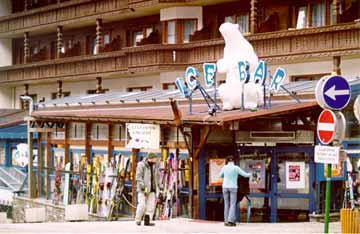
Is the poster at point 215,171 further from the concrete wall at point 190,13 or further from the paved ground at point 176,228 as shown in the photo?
the concrete wall at point 190,13

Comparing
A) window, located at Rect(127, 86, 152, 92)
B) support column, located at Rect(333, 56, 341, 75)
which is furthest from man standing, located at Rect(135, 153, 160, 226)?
window, located at Rect(127, 86, 152, 92)

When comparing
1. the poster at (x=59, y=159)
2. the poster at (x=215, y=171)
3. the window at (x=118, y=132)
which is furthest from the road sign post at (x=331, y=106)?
the poster at (x=59, y=159)

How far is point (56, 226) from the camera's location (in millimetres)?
21734

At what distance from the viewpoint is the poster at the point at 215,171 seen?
2402cm

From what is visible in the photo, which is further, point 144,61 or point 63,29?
→ point 63,29

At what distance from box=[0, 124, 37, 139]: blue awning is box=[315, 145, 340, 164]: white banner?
29.4m

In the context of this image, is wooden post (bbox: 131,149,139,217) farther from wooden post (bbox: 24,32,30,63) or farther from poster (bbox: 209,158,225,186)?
wooden post (bbox: 24,32,30,63)

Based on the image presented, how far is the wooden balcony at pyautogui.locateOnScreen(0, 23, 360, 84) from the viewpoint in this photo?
30109 mm

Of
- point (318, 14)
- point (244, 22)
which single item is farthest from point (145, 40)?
point (318, 14)

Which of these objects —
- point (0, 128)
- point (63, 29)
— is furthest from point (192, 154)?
point (63, 29)

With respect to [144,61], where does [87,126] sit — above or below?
below

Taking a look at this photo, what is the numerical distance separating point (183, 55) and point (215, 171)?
13.6 m

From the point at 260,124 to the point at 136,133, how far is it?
3888mm

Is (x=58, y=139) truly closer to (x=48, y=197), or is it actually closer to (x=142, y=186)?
(x=48, y=197)
